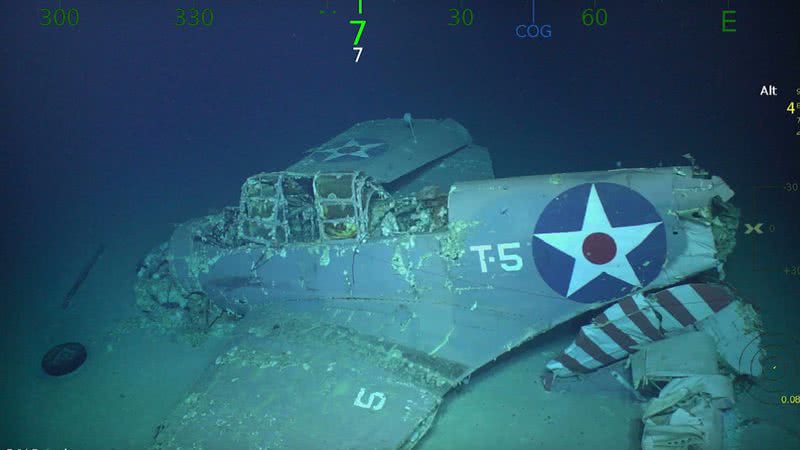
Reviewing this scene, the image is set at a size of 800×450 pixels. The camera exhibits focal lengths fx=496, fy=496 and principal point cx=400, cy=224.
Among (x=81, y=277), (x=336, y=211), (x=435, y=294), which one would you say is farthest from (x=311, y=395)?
(x=81, y=277)

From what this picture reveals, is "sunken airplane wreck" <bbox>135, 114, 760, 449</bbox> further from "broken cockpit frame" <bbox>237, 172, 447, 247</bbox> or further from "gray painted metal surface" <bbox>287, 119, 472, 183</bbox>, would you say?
"gray painted metal surface" <bbox>287, 119, 472, 183</bbox>

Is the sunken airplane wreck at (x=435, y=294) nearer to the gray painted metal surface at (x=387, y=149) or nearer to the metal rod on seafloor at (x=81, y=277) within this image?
the gray painted metal surface at (x=387, y=149)

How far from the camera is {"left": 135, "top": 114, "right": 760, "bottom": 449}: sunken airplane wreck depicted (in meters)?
4.01

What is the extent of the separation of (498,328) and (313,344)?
1.81 m

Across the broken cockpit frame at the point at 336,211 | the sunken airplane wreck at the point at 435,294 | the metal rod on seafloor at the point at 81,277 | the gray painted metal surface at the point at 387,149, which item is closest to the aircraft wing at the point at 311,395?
the sunken airplane wreck at the point at 435,294

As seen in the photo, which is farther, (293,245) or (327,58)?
(327,58)

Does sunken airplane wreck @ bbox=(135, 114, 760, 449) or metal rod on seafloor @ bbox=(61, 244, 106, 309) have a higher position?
sunken airplane wreck @ bbox=(135, 114, 760, 449)

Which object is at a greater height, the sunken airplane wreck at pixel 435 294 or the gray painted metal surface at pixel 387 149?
the gray painted metal surface at pixel 387 149

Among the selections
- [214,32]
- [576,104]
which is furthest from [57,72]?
[576,104]

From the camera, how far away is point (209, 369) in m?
4.80

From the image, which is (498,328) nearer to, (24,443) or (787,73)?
(24,443)

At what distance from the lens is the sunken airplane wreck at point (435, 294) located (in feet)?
13.2

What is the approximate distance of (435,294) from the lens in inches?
191

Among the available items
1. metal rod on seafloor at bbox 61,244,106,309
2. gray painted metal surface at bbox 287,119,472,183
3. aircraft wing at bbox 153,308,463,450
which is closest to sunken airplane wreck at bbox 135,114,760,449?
aircraft wing at bbox 153,308,463,450
